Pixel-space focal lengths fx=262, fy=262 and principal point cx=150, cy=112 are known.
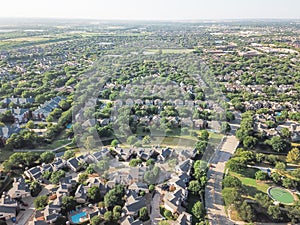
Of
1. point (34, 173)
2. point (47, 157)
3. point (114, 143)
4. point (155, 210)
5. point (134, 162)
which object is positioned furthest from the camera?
point (114, 143)

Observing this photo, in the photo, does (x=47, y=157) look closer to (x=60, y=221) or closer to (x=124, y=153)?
(x=124, y=153)

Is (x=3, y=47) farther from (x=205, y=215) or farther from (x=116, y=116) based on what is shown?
(x=205, y=215)

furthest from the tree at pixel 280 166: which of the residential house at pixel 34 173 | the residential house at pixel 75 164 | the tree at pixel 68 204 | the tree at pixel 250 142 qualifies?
the residential house at pixel 34 173

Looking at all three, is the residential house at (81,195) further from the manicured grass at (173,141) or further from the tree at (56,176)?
the manicured grass at (173,141)

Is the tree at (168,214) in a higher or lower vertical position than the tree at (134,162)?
lower

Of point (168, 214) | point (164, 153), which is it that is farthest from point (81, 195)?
point (164, 153)

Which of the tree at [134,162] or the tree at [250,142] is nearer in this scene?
the tree at [134,162]
